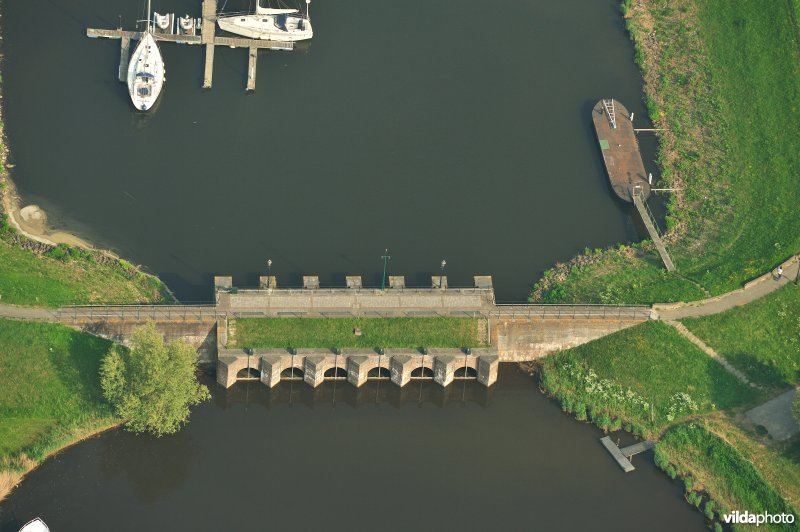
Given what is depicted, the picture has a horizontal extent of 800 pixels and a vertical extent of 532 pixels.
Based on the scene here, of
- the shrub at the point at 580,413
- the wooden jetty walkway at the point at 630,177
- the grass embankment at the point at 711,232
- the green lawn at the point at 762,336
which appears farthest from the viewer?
the wooden jetty walkway at the point at 630,177

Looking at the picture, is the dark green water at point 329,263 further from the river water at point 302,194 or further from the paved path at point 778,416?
the paved path at point 778,416

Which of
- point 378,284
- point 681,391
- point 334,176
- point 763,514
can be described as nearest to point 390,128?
point 334,176

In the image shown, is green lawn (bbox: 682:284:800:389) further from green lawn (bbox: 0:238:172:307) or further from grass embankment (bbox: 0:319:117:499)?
grass embankment (bbox: 0:319:117:499)

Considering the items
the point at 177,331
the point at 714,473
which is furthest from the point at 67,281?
the point at 714,473

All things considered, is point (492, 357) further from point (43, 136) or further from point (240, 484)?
point (43, 136)

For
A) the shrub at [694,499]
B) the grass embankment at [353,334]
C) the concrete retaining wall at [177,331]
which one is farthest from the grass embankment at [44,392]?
the shrub at [694,499]

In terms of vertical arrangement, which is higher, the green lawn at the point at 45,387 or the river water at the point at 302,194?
the river water at the point at 302,194
